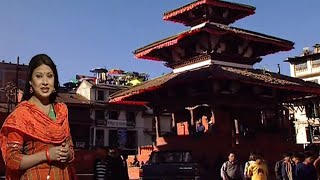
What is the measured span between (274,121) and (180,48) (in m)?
6.57

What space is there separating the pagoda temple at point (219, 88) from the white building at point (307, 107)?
1141 inches

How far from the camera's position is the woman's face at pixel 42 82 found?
12.2 ft

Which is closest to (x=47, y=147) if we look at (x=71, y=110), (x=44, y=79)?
(x=44, y=79)

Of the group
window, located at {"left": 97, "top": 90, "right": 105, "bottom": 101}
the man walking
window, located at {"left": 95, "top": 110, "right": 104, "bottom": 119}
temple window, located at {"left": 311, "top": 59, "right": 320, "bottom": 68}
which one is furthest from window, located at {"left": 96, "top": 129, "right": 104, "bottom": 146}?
the man walking

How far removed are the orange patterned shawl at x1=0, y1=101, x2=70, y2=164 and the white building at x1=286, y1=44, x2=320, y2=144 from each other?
49.5 meters

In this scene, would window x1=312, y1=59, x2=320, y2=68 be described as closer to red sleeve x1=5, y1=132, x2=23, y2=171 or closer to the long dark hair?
the long dark hair

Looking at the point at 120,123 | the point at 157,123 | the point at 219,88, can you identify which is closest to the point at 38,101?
the point at 219,88

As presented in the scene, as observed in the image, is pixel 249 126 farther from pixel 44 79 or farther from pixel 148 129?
pixel 148 129

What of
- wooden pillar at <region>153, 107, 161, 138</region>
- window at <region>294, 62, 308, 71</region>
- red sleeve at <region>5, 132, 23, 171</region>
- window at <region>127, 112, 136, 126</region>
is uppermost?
window at <region>294, 62, 308, 71</region>

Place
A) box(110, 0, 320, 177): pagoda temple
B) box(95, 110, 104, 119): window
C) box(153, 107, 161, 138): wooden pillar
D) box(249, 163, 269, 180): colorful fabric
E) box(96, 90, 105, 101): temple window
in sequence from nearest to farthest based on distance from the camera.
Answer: box(249, 163, 269, 180): colorful fabric
box(110, 0, 320, 177): pagoda temple
box(153, 107, 161, 138): wooden pillar
box(95, 110, 104, 119): window
box(96, 90, 105, 101): temple window

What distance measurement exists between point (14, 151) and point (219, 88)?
17.3 meters

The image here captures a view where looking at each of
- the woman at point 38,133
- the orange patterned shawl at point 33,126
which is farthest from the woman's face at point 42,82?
the orange patterned shawl at point 33,126

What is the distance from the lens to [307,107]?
168 feet

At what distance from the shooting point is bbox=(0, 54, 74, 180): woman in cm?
342
